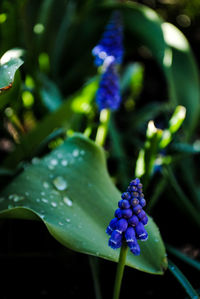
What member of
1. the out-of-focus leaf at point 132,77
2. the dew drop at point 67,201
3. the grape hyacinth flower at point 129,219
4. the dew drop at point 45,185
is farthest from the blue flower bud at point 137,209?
the out-of-focus leaf at point 132,77

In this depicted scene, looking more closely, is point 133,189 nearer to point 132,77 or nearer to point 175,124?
point 175,124

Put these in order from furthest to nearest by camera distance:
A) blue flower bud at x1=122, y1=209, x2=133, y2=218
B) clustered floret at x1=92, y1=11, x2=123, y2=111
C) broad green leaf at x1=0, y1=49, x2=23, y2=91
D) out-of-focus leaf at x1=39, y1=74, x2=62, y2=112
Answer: out-of-focus leaf at x1=39, y1=74, x2=62, y2=112 < clustered floret at x1=92, y1=11, x2=123, y2=111 < broad green leaf at x1=0, y1=49, x2=23, y2=91 < blue flower bud at x1=122, y1=209, x2=133, y2=218

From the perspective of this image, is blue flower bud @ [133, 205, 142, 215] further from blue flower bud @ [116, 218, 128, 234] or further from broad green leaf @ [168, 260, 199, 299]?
broad green leaf @ [168, 260, 199, 299]

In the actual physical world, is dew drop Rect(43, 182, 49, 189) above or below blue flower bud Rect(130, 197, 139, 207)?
below

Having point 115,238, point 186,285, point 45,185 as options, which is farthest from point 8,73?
point 186,285

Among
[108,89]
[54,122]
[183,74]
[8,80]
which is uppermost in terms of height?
[8,80]

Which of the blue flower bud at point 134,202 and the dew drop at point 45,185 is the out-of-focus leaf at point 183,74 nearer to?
the dew drop at point 45,185

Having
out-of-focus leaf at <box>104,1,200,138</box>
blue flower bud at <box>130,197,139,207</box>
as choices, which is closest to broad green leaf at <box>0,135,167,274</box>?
blue flower bud at <box>130,197,139,207</box>

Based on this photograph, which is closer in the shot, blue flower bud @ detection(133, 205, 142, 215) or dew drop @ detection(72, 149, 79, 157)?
blue flower bud @ detection(133, 205, 142, 215)
